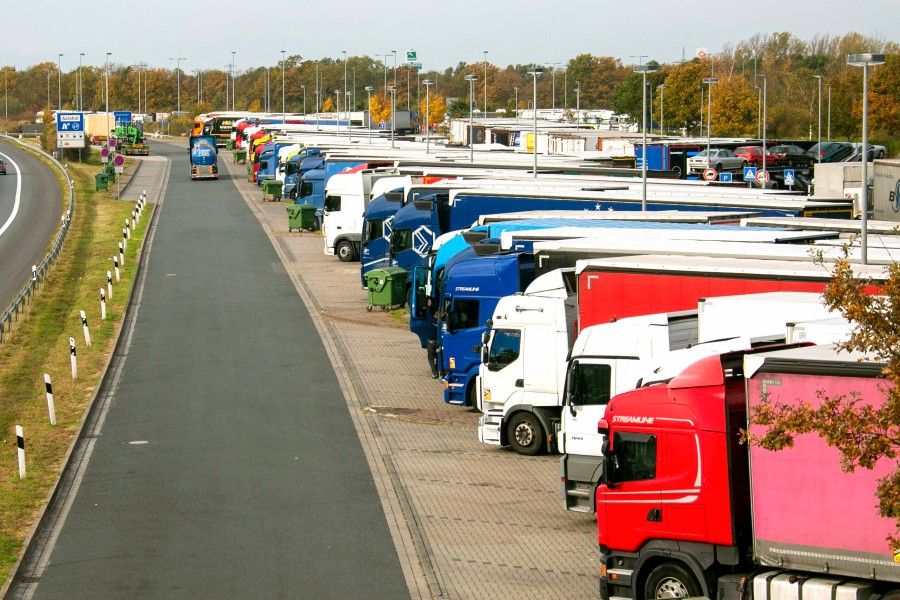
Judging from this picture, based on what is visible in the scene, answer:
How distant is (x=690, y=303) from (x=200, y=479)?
747 centimetres

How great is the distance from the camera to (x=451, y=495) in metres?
16.2

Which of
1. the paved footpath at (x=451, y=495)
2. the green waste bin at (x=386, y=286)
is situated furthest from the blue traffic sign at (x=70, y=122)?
the paved footpath at (x=451, y=495)

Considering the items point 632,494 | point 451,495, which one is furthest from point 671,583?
point 451,495

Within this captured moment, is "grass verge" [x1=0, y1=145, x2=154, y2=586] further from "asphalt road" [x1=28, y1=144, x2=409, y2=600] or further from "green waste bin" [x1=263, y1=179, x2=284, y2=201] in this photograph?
"green waste bin" [x1=263, y1=179, x2=284, y2=201]

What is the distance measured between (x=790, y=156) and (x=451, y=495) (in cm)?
5066

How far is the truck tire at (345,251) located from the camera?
41.8 metres

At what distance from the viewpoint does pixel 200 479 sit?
1669 cm

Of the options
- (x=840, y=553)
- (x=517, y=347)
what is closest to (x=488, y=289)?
(x=517, y=347)

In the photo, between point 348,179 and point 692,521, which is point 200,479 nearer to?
point 692,521

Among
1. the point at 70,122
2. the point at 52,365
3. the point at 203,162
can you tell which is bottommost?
the point at 52,365

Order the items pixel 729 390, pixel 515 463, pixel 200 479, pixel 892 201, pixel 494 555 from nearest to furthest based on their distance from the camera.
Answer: pixel 729 390 → pixel 494 555 → pixel 200 479 → pixel 515 463 → pixel 892 201

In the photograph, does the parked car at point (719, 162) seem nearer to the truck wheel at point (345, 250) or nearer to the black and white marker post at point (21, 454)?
the truck wheel at point (345, 250)

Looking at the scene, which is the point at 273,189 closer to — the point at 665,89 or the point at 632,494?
the point at 665,89

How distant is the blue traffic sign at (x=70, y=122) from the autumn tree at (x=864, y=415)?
256 feet
